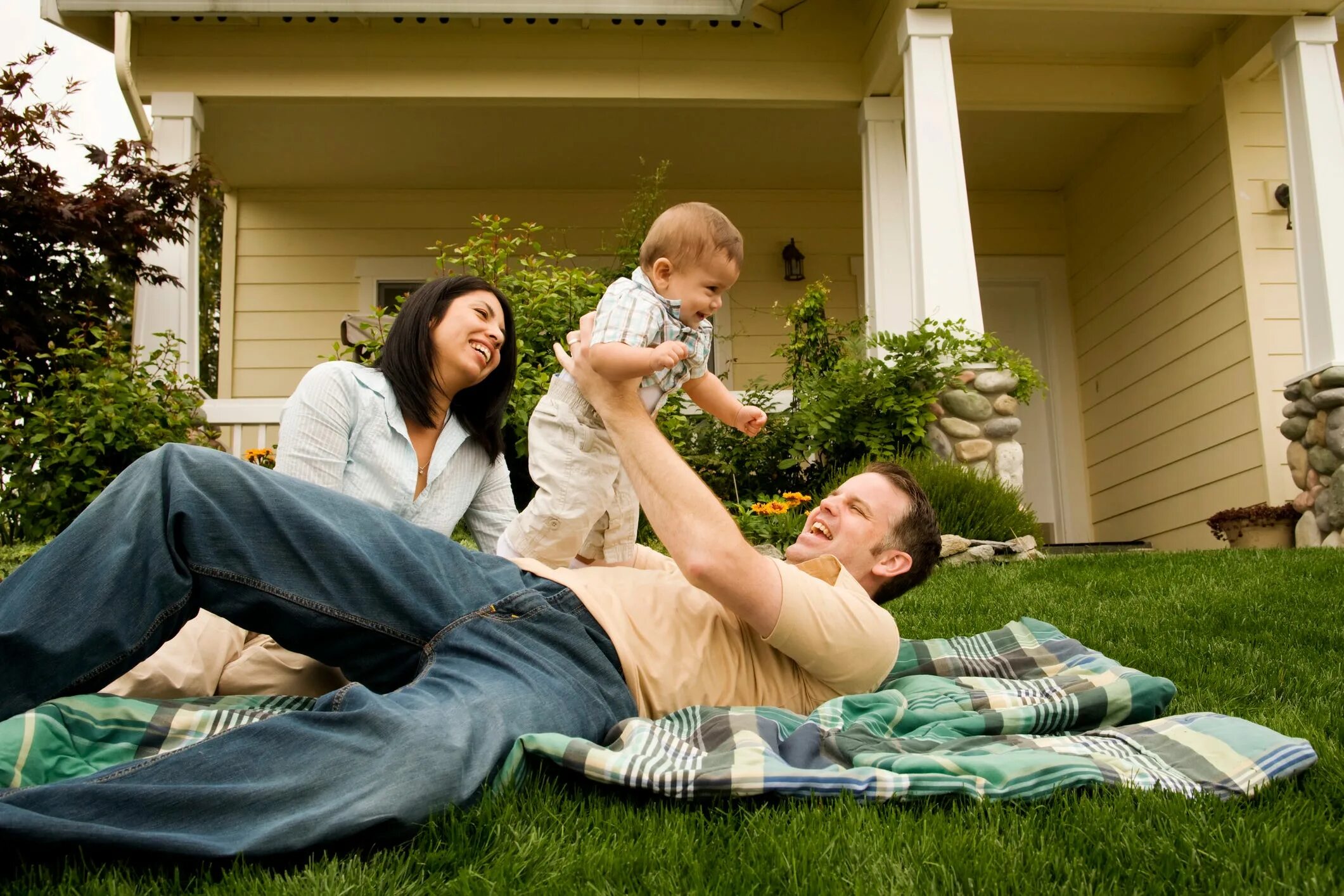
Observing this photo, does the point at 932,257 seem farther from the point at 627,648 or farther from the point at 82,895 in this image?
the point at 82,895

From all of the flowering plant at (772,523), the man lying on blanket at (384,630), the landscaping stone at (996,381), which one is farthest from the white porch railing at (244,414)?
the man lying on blanket at (384,630)

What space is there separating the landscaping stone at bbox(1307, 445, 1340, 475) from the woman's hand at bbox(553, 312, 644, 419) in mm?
4827

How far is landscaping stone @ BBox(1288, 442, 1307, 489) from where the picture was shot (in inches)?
237

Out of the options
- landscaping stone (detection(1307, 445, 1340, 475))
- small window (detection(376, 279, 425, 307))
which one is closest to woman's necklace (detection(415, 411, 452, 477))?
landscaping stone (detection(1307, 445, 1340, 475))

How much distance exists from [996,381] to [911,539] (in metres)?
3.62

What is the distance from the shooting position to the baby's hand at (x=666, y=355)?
2230 mm

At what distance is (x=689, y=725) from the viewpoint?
2.02 meters

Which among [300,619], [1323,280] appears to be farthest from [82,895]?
[1323,280]

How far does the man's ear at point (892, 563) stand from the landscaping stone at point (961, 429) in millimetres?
3514

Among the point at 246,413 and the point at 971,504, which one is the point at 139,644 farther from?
the point at 246,413

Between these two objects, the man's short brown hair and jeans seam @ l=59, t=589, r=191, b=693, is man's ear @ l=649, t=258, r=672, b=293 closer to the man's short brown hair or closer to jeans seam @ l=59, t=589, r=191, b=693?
the man's short brown hair

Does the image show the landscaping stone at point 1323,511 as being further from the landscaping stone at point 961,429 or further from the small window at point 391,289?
the small window at point 391,289

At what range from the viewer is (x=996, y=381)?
18.9 ft

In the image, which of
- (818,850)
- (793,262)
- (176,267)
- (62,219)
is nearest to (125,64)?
(62,219)
